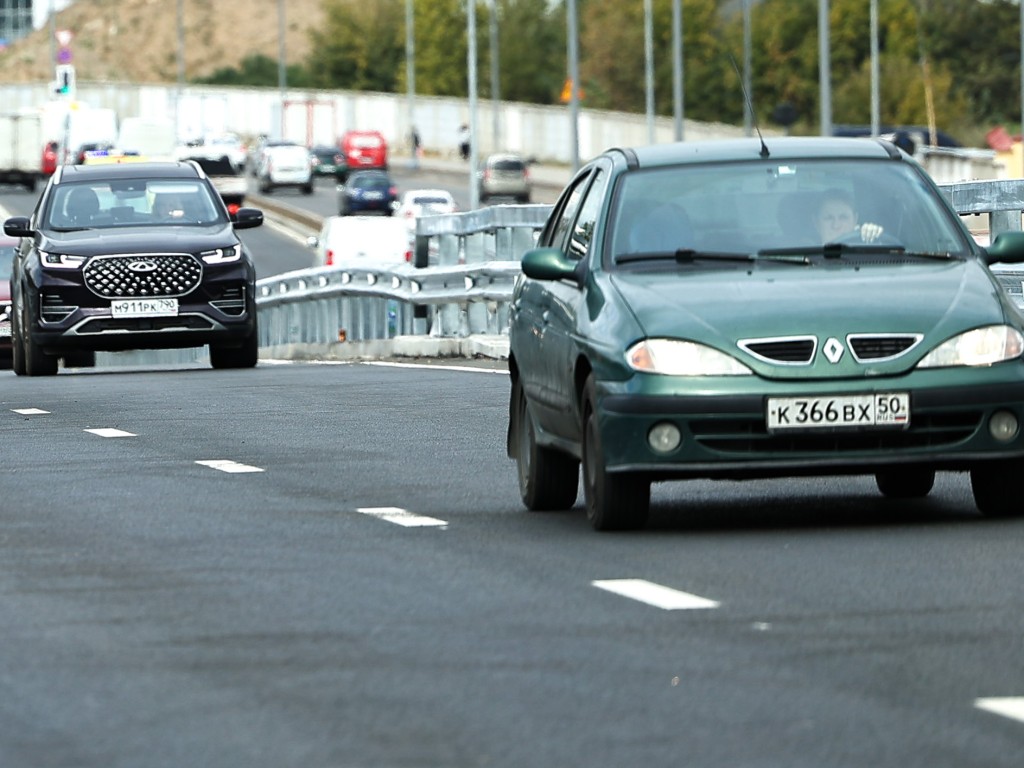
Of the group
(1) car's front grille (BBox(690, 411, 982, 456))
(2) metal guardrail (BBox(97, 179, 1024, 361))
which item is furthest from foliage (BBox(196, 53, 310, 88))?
(1) car's front grille (BBox(690, 411, 982, 456))

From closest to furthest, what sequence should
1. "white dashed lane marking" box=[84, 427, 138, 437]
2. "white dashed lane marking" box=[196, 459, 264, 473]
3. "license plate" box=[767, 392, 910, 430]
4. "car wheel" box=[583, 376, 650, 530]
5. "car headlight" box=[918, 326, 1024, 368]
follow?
"license plate" box=[767, 392, 910, 430], "car headlight" box=[918, 326, 1024, 368], "car wheel" box=[583, 376, 650, 530], "white dashed lane marking" box=[196, 459, 264, 473], "white dashed lane marking" box=[84, 427, 138, 437]

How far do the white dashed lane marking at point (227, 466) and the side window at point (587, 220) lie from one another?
2.59 m

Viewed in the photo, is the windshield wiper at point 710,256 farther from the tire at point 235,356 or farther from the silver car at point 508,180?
the silver car at point 508,180

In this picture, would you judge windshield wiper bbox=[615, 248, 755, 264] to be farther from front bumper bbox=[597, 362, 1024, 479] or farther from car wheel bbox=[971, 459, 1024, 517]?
car wheel bbox=[971, 459, 1024, 517]

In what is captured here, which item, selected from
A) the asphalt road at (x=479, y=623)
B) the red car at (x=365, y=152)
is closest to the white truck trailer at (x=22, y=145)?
the red car at (x=365, y=152)

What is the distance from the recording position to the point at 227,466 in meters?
14.0

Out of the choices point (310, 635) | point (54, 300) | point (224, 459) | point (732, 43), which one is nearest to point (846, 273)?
point (310, 635)

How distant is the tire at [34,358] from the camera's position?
25609 millimetres

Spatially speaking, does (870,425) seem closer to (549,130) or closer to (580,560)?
(580,560)

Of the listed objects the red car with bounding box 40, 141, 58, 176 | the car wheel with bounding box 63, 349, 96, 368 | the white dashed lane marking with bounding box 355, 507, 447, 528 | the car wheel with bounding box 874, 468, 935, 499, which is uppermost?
the red car with bounding box 40, 141, 58, 176

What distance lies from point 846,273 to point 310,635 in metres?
3.43

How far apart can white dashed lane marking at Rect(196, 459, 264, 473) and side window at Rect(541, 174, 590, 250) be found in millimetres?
2029

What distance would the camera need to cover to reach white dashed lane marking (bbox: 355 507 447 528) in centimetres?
1100

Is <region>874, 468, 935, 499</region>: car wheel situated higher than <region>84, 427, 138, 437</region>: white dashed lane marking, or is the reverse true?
<region>874, 468, 935, 499</region>: car wheel
